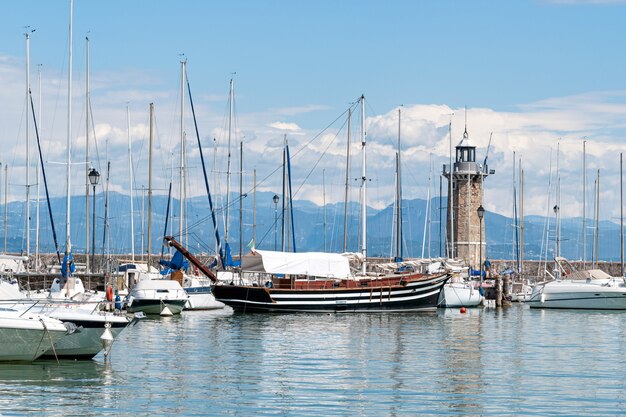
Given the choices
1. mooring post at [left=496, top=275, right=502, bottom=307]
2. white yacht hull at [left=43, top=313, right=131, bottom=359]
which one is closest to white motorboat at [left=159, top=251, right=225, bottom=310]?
mooring post at [left=496, top=275, right=502, bottom=307]

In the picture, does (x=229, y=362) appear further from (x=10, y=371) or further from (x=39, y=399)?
(x=39, y=399)

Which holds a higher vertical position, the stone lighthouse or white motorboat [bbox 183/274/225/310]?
the stone lighthouse

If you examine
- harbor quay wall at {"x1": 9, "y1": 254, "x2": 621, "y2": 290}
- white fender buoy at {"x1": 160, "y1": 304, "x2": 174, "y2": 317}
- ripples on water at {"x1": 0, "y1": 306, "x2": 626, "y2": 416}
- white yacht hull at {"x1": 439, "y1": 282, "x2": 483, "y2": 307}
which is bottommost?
ripples on water at {"x1": 0, "y1": 306, "x2": 626, "y2": 416}

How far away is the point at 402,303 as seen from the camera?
54375 millimetres

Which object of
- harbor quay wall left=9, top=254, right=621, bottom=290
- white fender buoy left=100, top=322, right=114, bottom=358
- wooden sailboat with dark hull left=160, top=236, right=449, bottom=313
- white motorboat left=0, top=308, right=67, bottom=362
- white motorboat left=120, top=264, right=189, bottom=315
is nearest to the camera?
white motorboat left=0, top=308, right=67, bottom=362

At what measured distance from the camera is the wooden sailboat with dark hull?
174ft

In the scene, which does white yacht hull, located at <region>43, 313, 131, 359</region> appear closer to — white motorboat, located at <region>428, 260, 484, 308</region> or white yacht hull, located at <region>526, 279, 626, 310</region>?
white motorboat, located at <region>428, 260, 484, 308</region>

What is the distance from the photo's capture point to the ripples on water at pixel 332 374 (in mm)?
22875

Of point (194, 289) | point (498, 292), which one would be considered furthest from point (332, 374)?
point (498, 292)

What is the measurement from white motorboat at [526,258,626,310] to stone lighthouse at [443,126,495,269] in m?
22.5

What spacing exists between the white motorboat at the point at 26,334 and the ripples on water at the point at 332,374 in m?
0.35

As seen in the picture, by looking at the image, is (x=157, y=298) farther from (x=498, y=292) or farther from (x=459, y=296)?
(x=498, y=292)

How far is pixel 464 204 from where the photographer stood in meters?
85.3

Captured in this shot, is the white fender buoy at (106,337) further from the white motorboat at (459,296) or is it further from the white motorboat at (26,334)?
the white motorboat at (459,296)
